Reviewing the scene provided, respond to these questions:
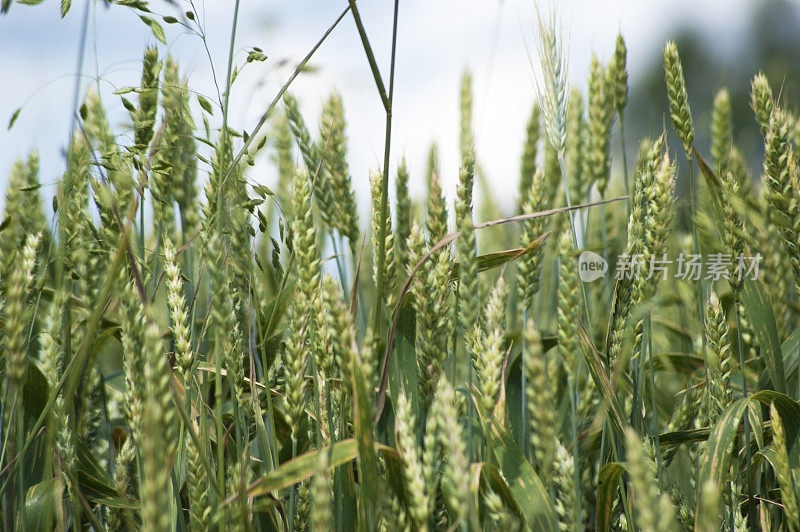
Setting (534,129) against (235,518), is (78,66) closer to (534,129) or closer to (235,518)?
(235,518)

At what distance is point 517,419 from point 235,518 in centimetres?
72

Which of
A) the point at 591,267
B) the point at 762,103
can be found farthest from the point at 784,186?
the point at 591,267

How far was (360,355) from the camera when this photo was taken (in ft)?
3.36

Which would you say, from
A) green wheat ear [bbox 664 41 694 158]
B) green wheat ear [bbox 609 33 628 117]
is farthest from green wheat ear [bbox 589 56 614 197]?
green wheat ear [bbox 664 41 694 158]

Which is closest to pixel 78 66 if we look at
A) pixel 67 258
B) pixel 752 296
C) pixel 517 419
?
pixel 67 258

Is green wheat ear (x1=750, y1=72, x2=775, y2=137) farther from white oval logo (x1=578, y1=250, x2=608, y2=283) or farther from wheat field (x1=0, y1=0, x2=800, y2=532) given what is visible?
white oval logo (x1=578, y1=250, x2=608, y2=283)

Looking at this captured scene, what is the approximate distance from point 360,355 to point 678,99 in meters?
0.82

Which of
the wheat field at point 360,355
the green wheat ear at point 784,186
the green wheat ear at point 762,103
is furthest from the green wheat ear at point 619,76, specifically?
the green wheat ear at point 784,186

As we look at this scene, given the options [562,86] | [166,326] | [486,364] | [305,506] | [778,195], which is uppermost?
[562,86]

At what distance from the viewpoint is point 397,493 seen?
108 cm

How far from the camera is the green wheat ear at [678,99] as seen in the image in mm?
1377

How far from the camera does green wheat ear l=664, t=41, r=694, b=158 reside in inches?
54.2

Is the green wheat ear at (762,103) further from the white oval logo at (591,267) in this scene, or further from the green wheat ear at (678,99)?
the white oval logo at (591,267)

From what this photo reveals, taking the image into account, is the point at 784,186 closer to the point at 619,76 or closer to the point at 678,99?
the point at 678,99
